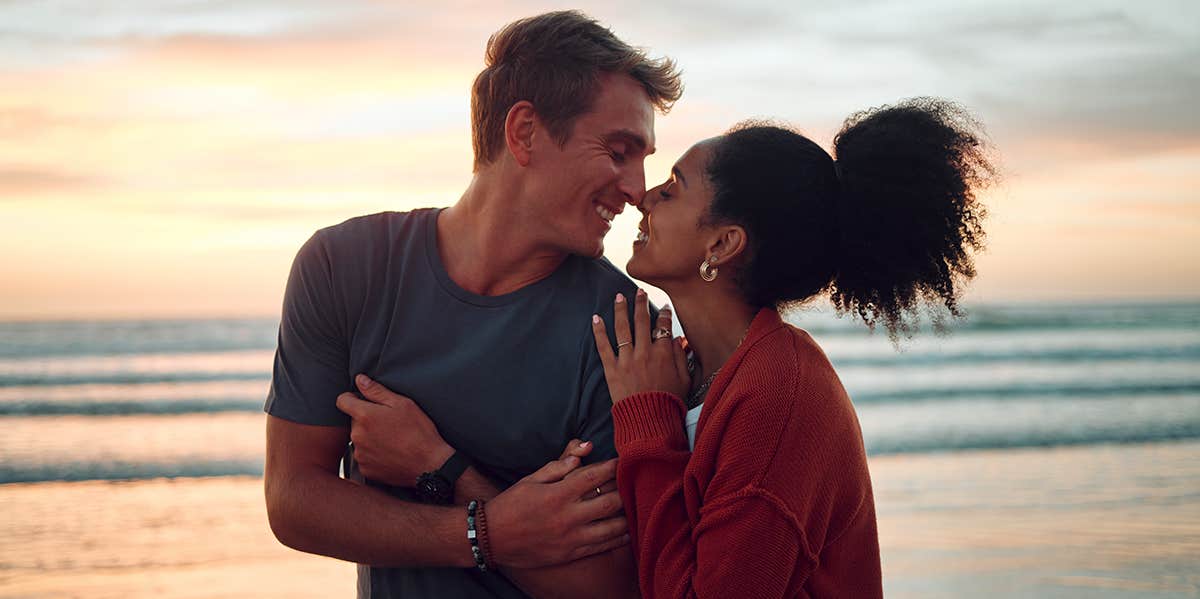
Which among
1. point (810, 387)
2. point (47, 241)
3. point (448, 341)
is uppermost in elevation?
point (47, 241)

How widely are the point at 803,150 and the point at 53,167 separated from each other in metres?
15.9

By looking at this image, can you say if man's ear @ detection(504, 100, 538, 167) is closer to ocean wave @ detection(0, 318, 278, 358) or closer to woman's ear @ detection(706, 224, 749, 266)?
woman's ear @ detection(706, 224, 749, 266)

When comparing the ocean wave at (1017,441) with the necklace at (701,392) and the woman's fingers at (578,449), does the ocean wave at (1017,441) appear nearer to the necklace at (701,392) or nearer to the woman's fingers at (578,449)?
the necklace at (701,392)

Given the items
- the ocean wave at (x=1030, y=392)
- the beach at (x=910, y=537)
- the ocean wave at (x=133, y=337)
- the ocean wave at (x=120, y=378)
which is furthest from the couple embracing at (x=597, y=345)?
the ocean wave at (x=133, y=337)

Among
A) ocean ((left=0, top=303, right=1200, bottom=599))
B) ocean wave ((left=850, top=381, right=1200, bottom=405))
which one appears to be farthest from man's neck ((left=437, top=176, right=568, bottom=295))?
ocean wave ((left=850, top=381, right=1200, bottom=405))

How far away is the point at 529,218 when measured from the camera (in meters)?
2.48

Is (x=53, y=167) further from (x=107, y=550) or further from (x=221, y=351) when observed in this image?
(x=107, y=550)

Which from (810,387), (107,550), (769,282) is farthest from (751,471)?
(107,550)

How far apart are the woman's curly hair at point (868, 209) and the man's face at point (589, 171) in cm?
23

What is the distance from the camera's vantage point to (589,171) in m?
2.50

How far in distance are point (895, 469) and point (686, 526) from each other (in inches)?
247

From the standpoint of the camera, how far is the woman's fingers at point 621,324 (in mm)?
2318

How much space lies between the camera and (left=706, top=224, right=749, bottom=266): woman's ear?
237cm

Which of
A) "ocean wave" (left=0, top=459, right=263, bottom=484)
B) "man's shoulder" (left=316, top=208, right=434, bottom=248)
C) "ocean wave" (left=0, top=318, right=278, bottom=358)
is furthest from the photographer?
"ocean wave" (left=0, top=318, right=278, bottom=358)
